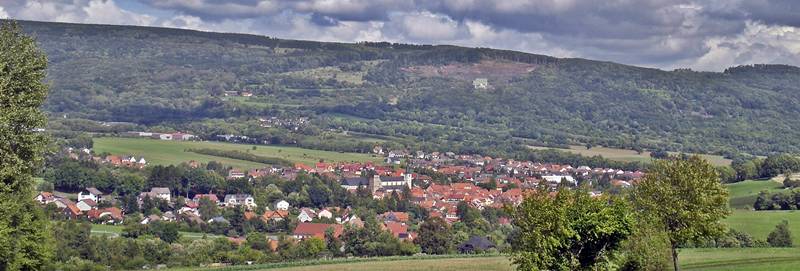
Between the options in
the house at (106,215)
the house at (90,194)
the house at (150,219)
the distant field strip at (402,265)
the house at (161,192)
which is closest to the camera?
the distant field strip at (402,265)

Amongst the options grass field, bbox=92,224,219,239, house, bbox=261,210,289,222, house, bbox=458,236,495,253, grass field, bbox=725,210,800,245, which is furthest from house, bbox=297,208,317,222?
grass field, bbox=725,210,800,245

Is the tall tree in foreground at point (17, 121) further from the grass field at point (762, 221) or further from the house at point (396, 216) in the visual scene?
the house at point (396, 216)

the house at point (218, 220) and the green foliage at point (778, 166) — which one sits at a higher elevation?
the green foliage at point (778, 166)

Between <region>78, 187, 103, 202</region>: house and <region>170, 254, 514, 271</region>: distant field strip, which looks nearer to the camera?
<region>170, 254, 514, 271</region>: distant field strip

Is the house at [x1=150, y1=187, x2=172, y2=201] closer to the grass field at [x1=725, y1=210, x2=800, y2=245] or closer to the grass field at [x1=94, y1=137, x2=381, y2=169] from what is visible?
the grass field at [x1=94, y1=137, x2=381, y2=169]

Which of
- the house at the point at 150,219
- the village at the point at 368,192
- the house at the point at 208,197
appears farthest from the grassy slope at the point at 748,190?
the house at the point at 150,219

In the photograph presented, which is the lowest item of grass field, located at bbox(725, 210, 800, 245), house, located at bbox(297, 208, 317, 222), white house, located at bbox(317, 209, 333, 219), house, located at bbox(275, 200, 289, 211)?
house, located at bbox(275, 200, 289, 211)

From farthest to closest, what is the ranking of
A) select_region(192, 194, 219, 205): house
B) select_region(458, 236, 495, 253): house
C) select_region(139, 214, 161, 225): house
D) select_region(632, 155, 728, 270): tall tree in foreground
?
1. select_region(192, 194, 219, 205): house
2. select_region(139, 214, 161, 225): house
3. select_region(458, 236, 495, 253): house
4. select_region(632, 155, 728, 270): tall tree in foreground
